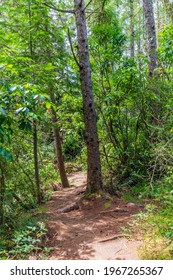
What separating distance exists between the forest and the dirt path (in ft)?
0.06

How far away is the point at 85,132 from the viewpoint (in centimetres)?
514

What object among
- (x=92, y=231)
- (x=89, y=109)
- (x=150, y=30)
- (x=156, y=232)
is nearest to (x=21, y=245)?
(x=92, y=231)

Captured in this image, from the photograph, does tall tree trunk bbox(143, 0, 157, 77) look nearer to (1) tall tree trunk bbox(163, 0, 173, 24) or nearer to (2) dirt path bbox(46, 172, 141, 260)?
(1) tall tree trunk bbox(163, 0, 173, 24)

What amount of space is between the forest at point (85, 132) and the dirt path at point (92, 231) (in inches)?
0.7

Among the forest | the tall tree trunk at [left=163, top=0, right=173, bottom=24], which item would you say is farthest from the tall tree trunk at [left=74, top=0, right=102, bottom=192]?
the tall tree trunk at [left=163, top=0, right=173, bottom=24]

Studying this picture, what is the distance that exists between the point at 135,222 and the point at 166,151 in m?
1.24

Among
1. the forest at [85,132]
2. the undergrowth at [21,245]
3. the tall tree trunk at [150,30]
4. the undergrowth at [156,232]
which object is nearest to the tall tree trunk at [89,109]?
the forest at [85,132]

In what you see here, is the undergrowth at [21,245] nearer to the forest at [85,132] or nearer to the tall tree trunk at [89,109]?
the forest at [85,132]

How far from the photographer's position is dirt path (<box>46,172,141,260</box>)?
2998mm

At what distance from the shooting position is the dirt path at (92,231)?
300 centimetres

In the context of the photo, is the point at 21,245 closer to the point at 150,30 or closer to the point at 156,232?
the point at 156,232
